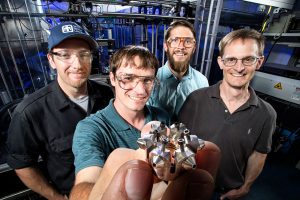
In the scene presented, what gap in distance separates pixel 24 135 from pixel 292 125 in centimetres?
406

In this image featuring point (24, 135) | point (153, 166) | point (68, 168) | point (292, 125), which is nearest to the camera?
point (153, 166)

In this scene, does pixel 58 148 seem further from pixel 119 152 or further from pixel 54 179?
pixel 119 152

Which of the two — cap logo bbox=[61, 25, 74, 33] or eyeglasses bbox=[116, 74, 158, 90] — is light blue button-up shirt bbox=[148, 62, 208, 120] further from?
cap logo bbox=[61, 25, 74, 33]

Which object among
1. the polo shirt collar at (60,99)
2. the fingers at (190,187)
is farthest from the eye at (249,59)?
the polo shirt collar at (60,99)

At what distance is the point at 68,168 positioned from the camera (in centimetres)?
141

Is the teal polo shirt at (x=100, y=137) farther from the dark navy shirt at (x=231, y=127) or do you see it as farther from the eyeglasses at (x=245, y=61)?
the eyeglasses at (x=245, y=61)

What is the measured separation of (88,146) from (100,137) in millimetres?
89

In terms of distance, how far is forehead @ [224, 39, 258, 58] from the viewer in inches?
51.3

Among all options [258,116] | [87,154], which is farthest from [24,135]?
[258,116]

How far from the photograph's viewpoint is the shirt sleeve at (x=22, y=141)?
1.26 m

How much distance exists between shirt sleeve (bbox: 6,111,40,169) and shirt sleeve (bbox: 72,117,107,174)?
1.78 ft

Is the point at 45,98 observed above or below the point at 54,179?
above

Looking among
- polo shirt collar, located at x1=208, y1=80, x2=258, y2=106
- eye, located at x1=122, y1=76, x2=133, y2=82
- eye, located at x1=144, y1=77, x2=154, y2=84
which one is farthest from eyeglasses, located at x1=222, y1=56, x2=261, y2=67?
eye, located at x1=122, y1=76, x2=133, y2=82

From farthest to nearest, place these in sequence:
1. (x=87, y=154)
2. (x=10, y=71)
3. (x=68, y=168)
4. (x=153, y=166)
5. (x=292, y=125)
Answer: (x=292, y=125) < (x=10, y=71) < (x=68, y=168) < (x=87, y=154) < (x=153, y=166)
